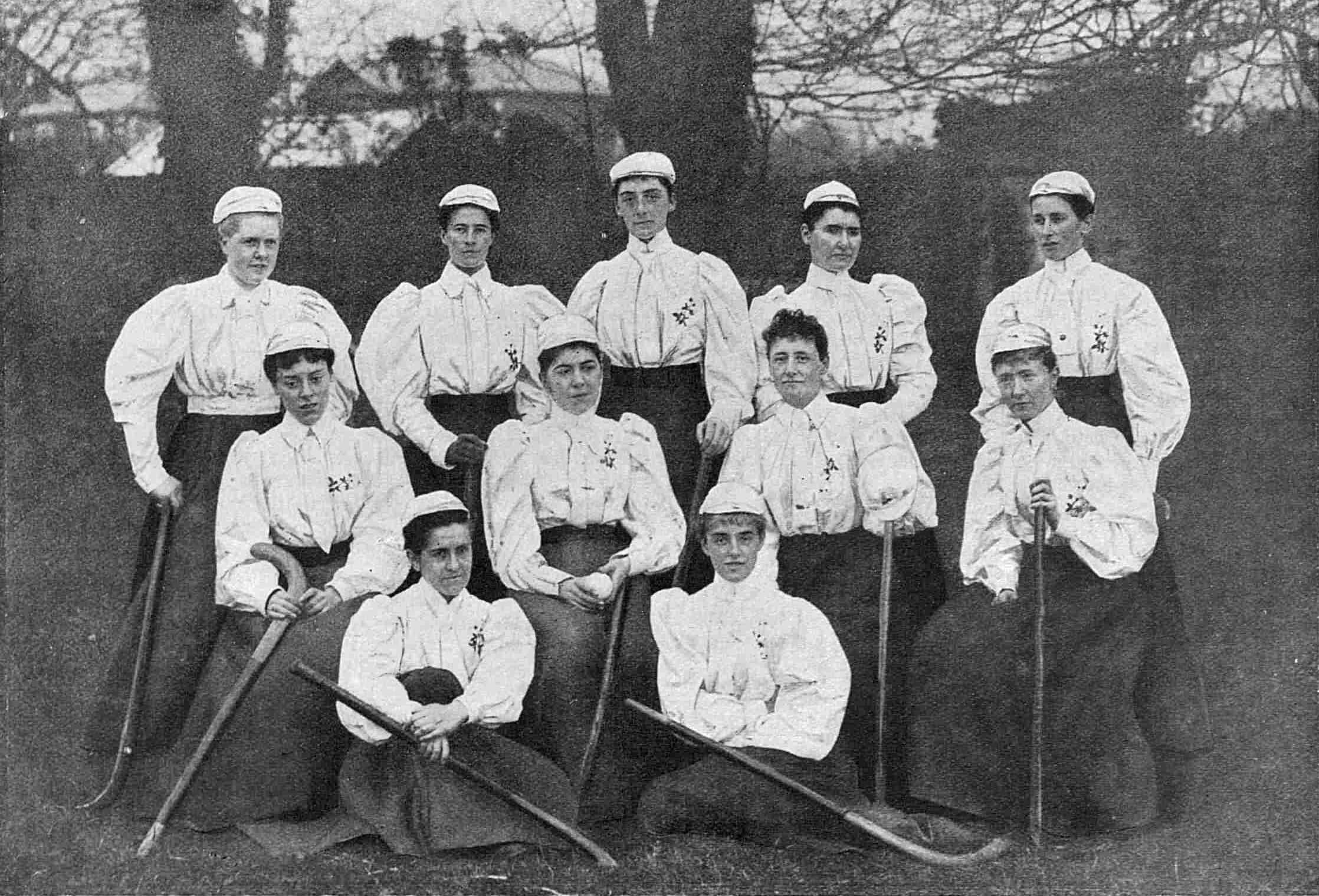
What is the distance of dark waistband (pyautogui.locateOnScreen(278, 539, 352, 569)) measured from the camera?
5414mm

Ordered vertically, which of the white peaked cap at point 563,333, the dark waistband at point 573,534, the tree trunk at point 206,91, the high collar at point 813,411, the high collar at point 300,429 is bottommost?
the dark waistband at point 573,534

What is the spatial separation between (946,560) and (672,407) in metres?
1.04

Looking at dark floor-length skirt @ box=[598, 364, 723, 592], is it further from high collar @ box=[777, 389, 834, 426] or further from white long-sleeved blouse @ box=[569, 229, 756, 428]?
high collar @ box=[777, 389, 834, 426]

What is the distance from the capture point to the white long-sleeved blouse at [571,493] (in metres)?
5.39

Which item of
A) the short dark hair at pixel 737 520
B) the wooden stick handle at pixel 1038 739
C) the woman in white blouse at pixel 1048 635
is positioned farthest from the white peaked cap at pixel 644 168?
the wooden stick handle at pixel 1038 739

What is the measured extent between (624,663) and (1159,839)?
183 centimetres

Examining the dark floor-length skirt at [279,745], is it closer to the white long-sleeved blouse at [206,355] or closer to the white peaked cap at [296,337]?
the white long-sleeved blouse at [206,355]

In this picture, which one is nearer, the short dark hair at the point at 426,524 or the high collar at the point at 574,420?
the short dark hair at the point at 426,524

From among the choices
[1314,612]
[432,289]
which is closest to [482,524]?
[432,289]

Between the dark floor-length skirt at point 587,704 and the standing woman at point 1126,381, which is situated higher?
the standing woman at point 1126,381

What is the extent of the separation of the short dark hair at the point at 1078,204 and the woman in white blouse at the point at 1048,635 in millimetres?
478

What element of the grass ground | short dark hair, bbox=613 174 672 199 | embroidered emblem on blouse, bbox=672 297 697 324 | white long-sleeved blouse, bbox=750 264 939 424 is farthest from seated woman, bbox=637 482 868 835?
short dark hair, bbox=613 174 672 199

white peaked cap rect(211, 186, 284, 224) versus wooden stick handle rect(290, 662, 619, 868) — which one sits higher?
white peaked cap rect(211, 186, 284, 224)

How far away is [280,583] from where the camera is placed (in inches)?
213
